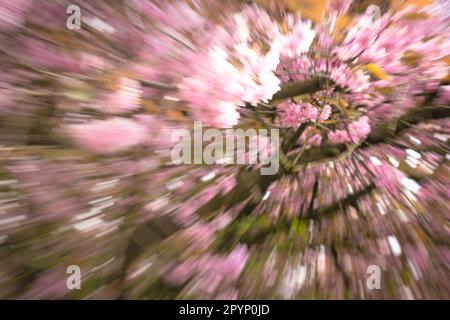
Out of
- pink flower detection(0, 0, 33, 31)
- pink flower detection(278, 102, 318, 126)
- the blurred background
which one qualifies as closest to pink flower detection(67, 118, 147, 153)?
the blurred background

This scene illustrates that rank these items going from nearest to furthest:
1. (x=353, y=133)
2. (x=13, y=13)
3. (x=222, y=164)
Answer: (x=13, y=13)
(x=222, y=164)
(x=353, y=133)

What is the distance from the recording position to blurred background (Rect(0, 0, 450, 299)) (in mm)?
658

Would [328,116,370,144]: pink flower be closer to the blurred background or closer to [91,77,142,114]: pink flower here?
the blurred background

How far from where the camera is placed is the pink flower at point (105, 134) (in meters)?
0.65

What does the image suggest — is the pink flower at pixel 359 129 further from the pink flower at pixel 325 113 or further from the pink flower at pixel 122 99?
the pink flower at pixel 122 99

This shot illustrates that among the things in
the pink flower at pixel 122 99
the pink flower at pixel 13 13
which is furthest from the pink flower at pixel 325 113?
the pink flower at pixel 13 13

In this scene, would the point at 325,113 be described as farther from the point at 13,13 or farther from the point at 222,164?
the point at 13,13

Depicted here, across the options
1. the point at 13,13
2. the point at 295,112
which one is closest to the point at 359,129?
the point at 295,112

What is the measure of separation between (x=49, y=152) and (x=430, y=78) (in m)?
0.92

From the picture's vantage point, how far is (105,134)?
25.4 inches

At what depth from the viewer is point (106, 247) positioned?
28.5 inches

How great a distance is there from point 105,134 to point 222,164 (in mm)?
284
